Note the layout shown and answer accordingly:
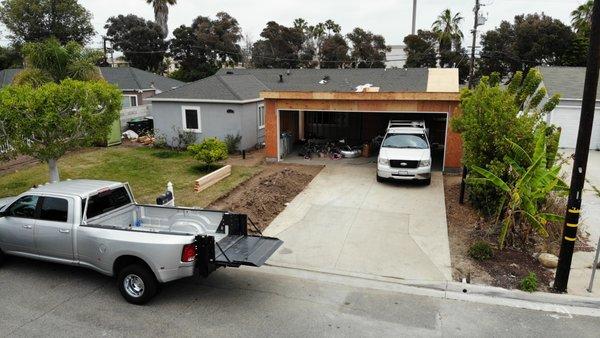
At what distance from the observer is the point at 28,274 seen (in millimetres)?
8156

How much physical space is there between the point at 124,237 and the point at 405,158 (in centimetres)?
1006

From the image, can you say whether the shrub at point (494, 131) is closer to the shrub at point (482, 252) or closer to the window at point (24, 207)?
the shrub at point (482, 252)

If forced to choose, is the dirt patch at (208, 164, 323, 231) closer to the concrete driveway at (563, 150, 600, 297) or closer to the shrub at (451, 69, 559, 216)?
the shrub at (451, 69, 559, 216)

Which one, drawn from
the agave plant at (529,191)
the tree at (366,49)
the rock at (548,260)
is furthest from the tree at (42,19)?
the rock at (548,260)

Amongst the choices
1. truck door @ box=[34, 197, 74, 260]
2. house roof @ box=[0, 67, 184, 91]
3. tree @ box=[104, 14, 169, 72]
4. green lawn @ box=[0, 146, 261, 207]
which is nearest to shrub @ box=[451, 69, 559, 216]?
green lawn @ box=[0, 146, 261, 207]

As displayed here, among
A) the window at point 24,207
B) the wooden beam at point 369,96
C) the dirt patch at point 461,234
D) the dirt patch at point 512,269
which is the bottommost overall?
the dirt patch at point 461,234

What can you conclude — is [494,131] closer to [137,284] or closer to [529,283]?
[529,283]

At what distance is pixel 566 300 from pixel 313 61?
53224 millimetres

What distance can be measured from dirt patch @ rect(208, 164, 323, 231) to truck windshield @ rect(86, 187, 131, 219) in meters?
3.14

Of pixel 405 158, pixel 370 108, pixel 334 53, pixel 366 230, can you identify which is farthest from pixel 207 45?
pixel 366 230

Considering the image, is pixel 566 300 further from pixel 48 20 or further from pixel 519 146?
pixel 48 20

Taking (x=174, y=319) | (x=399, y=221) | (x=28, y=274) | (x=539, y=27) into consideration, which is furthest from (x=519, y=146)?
(x=539, y=27)

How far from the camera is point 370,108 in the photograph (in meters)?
16.9

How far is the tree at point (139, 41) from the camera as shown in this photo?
53.3m
